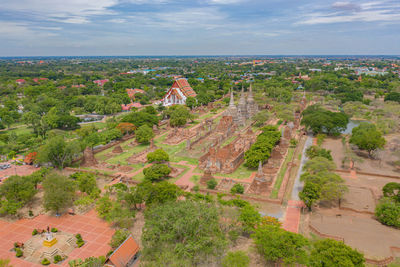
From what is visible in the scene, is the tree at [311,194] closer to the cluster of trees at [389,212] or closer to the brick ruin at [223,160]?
the cluster of trees at [389,212]

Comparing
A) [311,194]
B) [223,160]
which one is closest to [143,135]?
[223,160]

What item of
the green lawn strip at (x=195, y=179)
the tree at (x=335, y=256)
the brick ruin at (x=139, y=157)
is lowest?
the green lawn strip at (x=195, y=179)

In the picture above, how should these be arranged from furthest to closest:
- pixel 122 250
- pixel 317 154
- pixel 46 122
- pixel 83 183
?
pixel 46 122
pixel 317 154
pixel 83 183
pixel 122 250

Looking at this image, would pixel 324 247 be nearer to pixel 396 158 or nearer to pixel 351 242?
pixel 351 242

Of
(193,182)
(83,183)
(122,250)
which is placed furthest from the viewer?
(193,182)

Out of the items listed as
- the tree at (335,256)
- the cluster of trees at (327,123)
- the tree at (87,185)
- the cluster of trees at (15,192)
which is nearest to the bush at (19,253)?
the cluster of trees at (15,192)

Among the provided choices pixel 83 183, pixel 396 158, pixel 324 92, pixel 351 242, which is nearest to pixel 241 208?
pixel 351 242
